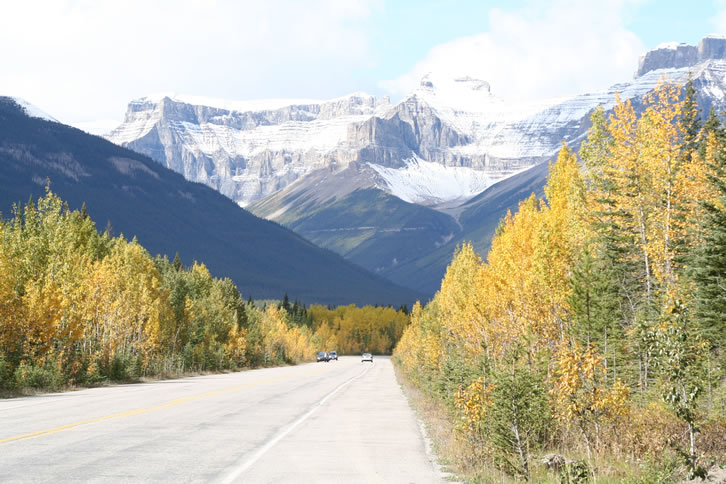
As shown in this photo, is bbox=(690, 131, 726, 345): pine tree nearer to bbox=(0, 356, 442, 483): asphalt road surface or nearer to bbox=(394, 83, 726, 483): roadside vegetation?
bbox=(394, 83, 726, 483): roadside vegetation

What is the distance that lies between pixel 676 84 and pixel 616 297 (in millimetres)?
9458

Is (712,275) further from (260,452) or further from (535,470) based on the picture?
(260,452)

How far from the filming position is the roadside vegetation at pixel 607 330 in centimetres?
1219

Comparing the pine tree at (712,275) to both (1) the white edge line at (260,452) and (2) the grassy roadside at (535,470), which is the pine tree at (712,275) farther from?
(1) the white edge line at (260,452)

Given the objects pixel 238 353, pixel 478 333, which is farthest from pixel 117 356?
pixel 238 353

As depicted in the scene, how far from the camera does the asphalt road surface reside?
1057cm

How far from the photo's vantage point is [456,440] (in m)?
15.2

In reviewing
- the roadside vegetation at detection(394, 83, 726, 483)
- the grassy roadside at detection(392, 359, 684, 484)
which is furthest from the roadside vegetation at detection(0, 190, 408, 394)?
the grassy roadside at detection(392, 359, 684, 484)

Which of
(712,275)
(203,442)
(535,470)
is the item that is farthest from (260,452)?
(712,275)

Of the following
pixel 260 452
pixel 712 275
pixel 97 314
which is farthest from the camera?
pixel 97 314

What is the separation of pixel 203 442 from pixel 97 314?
3509 centimetres

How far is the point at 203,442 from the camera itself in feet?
45.6

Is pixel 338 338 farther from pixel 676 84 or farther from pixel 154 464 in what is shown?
pixel 154 464

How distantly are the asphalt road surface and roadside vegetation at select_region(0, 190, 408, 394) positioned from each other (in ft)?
28.2
